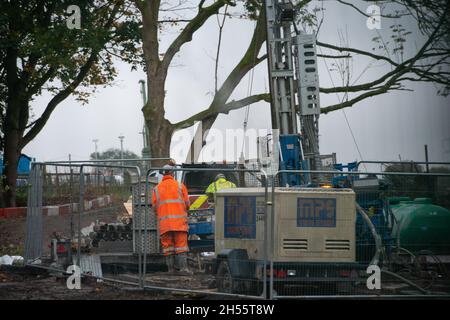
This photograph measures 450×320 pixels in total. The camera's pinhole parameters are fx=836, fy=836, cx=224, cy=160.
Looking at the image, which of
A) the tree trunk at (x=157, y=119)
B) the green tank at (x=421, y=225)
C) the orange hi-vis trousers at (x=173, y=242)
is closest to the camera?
the green tank at (x=421, y=225)

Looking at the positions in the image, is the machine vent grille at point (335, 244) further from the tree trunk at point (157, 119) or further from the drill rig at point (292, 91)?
the tree trunk at point (157, 119)

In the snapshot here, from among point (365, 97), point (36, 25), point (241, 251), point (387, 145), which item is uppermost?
point (36, 25)

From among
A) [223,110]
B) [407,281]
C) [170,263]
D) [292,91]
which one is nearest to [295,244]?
[407,281]

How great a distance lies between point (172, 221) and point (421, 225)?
351cm

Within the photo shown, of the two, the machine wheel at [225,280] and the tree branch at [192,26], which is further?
the tree branch at [192,26]

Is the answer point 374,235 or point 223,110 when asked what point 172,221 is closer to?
point 374,235

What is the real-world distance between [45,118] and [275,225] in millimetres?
18237

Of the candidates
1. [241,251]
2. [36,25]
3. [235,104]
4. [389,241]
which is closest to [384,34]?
[389,241]

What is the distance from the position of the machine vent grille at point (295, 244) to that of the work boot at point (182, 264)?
2.40 m

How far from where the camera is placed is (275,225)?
10.2 metres

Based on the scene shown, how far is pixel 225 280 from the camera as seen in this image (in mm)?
10406

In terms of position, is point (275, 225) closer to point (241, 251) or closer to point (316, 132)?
point (241, 251)

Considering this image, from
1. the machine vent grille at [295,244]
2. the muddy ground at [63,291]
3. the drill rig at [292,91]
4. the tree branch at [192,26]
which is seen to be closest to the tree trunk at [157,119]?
the tree branch at [192,26]

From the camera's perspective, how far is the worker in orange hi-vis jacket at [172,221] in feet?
39.3
